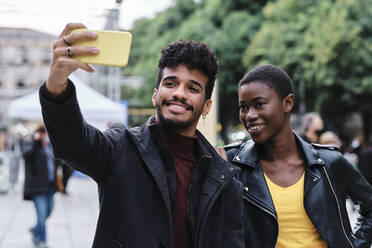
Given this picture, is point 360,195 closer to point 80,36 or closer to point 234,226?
point 234,226

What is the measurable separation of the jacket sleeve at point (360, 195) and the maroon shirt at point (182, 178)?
1.03m

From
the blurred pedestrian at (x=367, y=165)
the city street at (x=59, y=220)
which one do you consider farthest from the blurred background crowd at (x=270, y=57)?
the blurred pedestrian at (x=367, y=165)

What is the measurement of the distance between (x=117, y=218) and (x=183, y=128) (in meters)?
0.45

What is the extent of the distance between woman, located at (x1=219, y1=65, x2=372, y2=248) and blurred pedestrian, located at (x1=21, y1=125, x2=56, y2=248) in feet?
16.5

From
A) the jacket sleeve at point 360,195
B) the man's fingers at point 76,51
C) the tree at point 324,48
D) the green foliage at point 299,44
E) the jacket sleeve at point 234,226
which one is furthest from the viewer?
the green foliage at point 299,44

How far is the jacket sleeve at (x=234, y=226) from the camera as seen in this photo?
206cm

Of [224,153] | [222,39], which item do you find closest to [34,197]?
[224,153]

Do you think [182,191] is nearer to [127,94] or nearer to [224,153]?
[224,153]

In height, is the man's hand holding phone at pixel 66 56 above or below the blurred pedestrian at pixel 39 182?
above

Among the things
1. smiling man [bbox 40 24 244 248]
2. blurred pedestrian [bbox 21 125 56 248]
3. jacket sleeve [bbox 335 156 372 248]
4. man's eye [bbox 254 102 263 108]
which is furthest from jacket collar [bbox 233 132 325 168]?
blurred pedestrian [bbox 21 125 56 248]

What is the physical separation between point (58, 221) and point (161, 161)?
8.34m

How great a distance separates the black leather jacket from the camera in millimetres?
2469

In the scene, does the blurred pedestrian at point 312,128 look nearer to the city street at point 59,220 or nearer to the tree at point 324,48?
the city street at point 59,220

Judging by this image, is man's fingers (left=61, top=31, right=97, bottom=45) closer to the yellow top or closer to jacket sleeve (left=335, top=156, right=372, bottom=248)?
the yellow top
